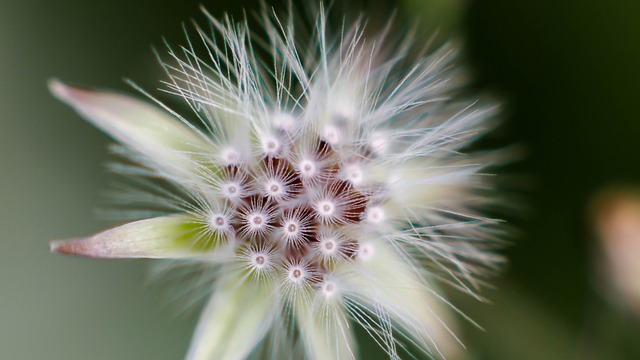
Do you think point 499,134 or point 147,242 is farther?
point 499,134

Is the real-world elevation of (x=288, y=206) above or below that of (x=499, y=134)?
below

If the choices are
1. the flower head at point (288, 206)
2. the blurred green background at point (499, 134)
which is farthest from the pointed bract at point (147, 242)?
the blurred green background at point (499, 134)

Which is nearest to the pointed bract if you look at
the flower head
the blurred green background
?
the flower head

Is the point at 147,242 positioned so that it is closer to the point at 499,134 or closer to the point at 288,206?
the point at 288,206

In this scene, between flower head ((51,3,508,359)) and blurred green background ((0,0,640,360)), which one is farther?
blurred green background ((0,0,640,360))

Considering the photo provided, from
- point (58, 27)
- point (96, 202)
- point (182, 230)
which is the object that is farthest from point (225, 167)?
point (58, 27)

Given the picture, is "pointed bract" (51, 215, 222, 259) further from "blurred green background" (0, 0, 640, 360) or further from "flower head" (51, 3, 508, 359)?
"blurred green background" (0, 0, 640, 360)

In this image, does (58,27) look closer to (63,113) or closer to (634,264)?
(63,113)

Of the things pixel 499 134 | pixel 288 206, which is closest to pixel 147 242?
pixel 288 206
